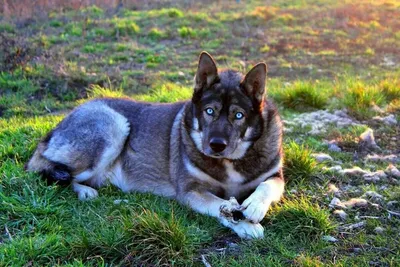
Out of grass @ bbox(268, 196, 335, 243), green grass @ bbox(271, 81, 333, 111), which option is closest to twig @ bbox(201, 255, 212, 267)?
grass @ bbox(268, 196, 335, 243)

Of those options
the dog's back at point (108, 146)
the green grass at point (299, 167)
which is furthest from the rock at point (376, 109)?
the dog's back at point (108, 146)

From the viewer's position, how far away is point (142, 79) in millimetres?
9445

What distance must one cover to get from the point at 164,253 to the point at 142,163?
171 centimetres

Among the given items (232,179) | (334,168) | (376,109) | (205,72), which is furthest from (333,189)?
(376,109)

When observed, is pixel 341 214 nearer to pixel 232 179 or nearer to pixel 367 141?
pixel 232 179

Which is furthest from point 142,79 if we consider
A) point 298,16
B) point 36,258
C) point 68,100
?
point 298,16

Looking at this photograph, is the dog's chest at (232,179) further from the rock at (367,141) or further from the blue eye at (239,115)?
the rock at (367,141)

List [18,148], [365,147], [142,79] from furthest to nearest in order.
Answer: [142,79]
[365,147]
[18,148]

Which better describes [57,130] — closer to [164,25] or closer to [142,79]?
[142,79]

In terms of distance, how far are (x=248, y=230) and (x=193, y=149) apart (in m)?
1.01

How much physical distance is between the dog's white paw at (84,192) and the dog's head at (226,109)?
1.12m

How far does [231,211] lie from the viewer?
12.6 ft

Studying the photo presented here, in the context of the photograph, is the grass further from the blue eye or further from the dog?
the blue eye

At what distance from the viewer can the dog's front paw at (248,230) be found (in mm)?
3752
